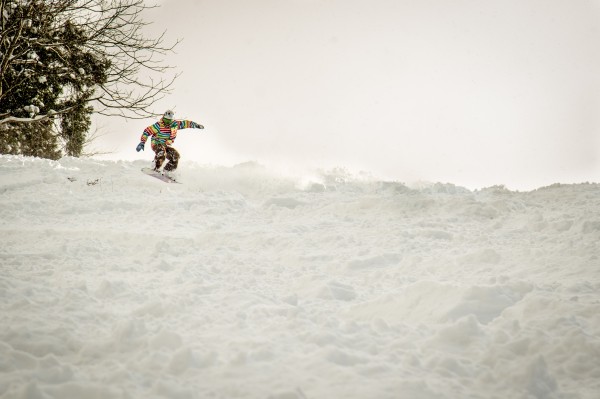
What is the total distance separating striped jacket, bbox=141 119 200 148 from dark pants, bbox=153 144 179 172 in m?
0.17

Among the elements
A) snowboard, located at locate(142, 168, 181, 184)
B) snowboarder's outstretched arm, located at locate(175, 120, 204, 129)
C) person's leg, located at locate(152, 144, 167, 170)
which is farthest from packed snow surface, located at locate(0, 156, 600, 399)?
snowboarder's outstretched arm, located at locate(175, 120, 204, 129)

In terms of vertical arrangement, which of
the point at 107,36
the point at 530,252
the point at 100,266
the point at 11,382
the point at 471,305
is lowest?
the point at 11,382

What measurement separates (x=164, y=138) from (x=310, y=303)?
9.59m

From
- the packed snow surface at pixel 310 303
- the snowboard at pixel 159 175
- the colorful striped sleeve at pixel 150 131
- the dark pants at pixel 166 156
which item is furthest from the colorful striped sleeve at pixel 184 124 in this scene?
the packed snow surface at pixel 310 303

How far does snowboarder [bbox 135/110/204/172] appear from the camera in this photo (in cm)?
1154

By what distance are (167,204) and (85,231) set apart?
2.19 metres

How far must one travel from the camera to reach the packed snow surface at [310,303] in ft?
7.59

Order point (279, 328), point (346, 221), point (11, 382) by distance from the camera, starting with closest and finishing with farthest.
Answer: point (11, 382) → point (279, 328) → point (346, 221)

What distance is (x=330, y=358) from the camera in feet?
8.32

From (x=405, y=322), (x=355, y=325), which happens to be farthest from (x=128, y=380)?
(x=405, y=322)

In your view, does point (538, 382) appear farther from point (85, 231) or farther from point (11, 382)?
point (85, 231)

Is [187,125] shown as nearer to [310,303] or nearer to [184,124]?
[184,124]

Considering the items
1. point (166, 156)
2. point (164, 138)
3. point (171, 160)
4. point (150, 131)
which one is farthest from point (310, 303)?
point (150, 131)

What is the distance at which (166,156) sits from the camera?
457 inches
